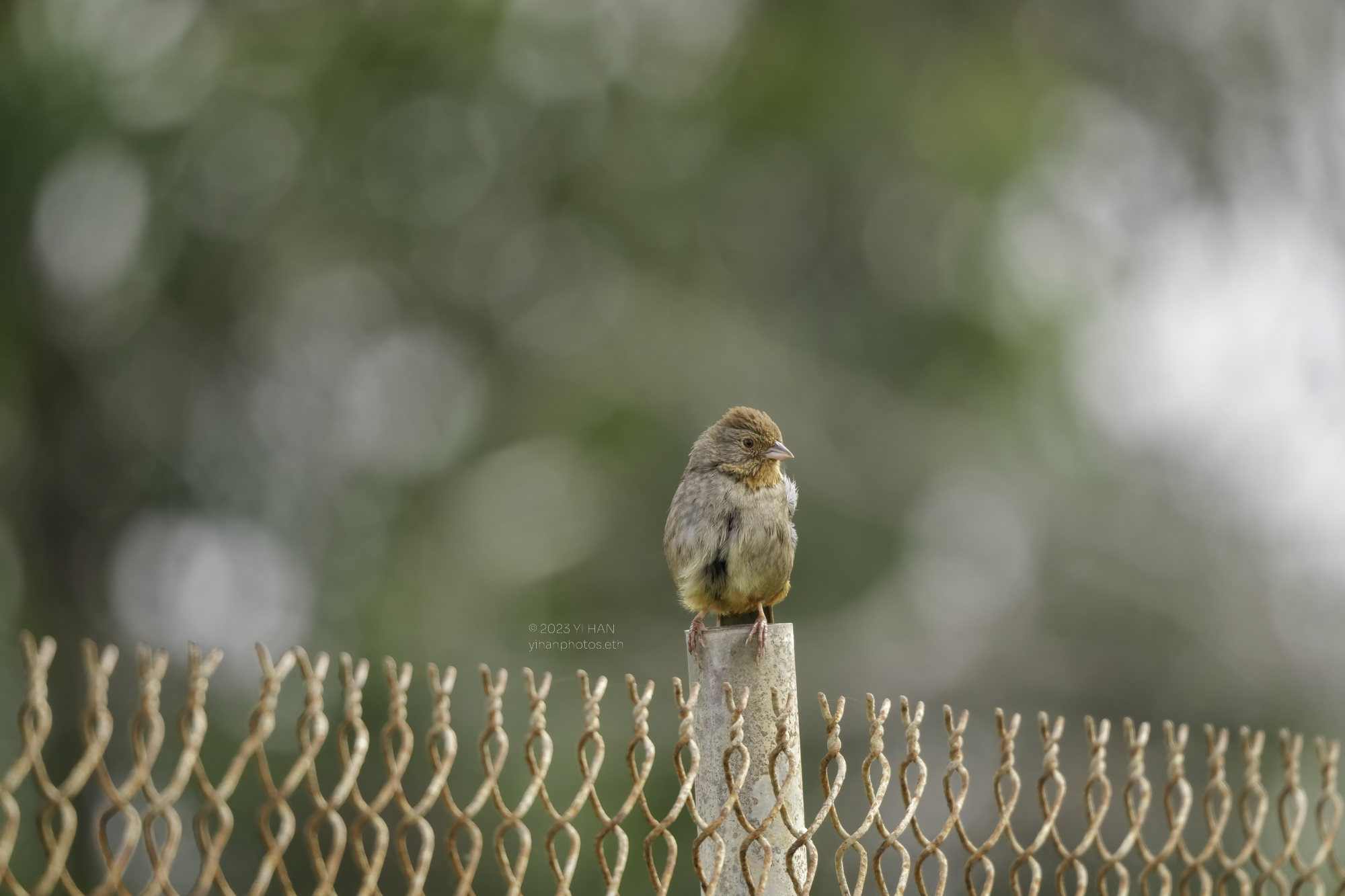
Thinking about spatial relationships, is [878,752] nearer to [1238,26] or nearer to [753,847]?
[753,847]

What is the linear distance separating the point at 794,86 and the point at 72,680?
8603mm

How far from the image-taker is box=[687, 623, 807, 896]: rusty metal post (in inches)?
108

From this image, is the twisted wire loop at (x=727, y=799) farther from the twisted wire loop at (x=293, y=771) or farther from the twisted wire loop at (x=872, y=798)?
the twisted wire loop at (x=293, y=771)

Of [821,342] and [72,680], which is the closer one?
[72,680]

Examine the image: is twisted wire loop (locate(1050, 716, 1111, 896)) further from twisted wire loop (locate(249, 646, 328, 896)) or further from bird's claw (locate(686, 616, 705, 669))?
twisted wire loop (locate(249, 646, 328, 896))

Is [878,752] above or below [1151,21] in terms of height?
below

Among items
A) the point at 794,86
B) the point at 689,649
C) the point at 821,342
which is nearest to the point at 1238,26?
the point at 794,86

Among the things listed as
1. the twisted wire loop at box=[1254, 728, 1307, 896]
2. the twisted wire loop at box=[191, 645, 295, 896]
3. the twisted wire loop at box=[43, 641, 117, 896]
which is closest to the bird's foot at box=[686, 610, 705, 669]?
the twisted wire loop at box=[191, 645, 295, 896]

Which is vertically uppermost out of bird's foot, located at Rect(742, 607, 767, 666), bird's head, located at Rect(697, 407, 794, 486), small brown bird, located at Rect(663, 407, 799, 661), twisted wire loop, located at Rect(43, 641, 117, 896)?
bird's head, located at Rect(697, 407, 794, 486)

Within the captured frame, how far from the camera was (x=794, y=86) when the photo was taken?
12141mm

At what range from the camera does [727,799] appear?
107 inches

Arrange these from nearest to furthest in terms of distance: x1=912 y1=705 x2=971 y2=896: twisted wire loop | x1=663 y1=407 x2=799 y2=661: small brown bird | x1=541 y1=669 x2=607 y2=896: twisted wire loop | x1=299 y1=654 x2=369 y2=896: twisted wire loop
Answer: x1=299 y1=654 x2=369 y2=896: twisted wire loop → x1=541 y1=669 x2=607 y2=896: twisted wire loop → x1=912 y1=705 x2=971 y2=896: twisted wire loop → x1=663 y1=407 x2=799 y2=661: small brown bird

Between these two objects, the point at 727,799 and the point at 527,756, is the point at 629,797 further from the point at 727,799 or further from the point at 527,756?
the point at 727,799

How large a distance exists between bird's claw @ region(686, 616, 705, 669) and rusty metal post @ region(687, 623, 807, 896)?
0.16m
